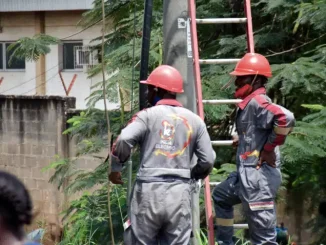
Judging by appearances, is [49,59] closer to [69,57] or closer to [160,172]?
[69,57]

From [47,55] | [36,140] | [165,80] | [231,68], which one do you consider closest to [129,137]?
[165,80]

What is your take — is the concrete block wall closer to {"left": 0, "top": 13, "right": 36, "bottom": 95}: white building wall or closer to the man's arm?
{"left": 0, "top": 13, "right": 36, "bottom": 95}: white building wall

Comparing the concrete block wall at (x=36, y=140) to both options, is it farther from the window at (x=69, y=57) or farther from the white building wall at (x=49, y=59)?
the window at (x=69, y=57)

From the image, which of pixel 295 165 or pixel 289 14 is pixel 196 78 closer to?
pixel 295 165

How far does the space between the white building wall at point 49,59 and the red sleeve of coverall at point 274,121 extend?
45.5ft

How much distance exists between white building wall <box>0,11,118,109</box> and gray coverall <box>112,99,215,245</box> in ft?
46.1

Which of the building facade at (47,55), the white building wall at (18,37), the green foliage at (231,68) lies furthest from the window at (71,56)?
the green foliage at (231,68)

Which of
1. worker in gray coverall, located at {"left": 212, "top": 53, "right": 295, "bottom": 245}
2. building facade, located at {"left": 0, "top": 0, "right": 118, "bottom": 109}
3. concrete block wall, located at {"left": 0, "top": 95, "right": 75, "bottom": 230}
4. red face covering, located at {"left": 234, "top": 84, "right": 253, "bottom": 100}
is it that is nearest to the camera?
worker in gray coverall, located at {"left": 212, "top": 53, "right": 295, "bottom": 245}

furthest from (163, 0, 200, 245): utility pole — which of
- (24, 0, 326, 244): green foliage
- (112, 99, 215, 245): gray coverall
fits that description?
(24, 0, 326, 244): green foliage

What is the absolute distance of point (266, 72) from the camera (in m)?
6.34

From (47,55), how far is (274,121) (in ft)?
47.8

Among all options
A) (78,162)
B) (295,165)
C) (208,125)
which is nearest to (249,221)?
(295,165)

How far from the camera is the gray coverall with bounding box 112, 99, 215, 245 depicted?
5777mm

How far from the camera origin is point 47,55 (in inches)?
792
